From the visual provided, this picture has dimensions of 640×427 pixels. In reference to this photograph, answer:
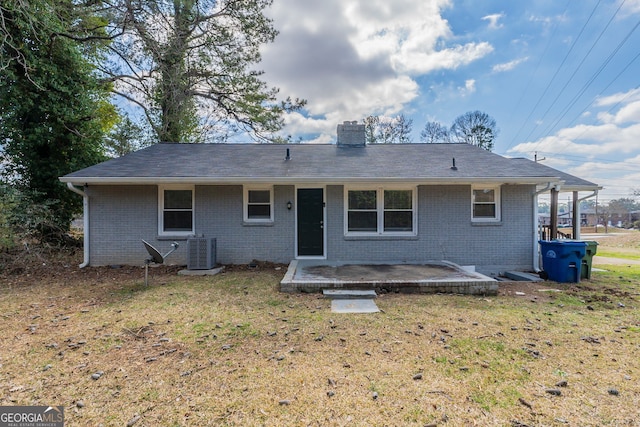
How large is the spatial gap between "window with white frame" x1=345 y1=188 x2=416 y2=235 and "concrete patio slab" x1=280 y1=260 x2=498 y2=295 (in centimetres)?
130

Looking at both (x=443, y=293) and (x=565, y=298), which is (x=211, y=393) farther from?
(x=565, y=298)

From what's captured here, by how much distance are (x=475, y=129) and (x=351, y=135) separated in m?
20.4

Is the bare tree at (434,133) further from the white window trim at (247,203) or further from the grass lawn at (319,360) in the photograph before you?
the grass lawn at (319,360)

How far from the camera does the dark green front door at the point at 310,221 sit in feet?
26.4

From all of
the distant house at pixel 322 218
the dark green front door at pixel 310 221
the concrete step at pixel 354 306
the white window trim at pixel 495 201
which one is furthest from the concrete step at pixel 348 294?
the white window trim at pixel 495 201

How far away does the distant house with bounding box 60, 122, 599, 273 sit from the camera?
7855 mm

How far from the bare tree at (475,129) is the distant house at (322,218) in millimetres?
20212

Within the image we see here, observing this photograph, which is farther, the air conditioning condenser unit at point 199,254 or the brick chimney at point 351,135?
the brick chimney at point 351,135

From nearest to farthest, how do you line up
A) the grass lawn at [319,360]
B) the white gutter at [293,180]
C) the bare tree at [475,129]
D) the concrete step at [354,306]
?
the grass lawn at [319,360], the concrete step at [354,306], the white gutter at [293,180], the bare tree at [475,129]

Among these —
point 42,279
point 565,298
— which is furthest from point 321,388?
point 42,279

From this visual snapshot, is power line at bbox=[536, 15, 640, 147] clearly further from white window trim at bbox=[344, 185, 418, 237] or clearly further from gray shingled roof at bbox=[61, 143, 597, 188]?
white window trim at bbox=[344, 185, 418, 237]

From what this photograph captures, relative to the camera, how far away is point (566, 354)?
3.21 meters

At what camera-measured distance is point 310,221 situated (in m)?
8.05

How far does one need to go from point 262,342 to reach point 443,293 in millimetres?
3663
